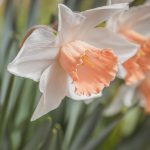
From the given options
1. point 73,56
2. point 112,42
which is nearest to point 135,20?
point 112,42

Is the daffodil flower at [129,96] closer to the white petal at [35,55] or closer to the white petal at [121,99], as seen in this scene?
the white petal at [121,99]

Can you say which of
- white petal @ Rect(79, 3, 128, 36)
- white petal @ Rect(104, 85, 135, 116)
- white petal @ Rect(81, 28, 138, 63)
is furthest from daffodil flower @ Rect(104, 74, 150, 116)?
white petal @ Rect(79, 3, 128, 36)

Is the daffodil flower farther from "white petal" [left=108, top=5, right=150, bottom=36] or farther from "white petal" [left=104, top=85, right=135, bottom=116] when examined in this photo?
"white petal" [left=108, top=5, right=150, bottom=36]

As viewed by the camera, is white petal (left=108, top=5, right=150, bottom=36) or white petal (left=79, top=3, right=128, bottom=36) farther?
white petal (left=108, top=5, right=150, bottom=36)

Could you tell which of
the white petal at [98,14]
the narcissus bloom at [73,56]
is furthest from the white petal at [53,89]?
the white petal at [98,14]

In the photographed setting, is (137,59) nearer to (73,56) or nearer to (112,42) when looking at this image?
(112,42)

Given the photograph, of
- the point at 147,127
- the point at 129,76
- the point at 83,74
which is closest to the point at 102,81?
the point at 83,74
